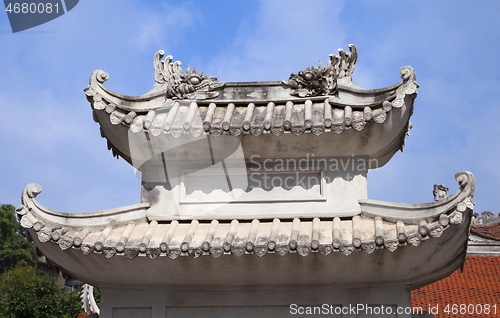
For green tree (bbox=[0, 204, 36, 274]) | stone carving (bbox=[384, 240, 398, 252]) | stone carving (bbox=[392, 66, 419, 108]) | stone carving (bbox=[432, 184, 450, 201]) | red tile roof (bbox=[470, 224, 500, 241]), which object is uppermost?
green tree (bbox=[0, 204, 36, 274])

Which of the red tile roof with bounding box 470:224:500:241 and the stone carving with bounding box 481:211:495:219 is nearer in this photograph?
the red tile roof with bounding box 470:224:500:241

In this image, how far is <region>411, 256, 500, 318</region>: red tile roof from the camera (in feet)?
45.6

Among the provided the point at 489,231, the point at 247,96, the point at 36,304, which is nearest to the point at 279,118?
the point at 247,96

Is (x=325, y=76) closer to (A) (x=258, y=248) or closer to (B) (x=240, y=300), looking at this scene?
(A) (x=258, y=248)

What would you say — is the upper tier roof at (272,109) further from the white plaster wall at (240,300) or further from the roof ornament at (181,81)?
the white plaster wall at (240,300)

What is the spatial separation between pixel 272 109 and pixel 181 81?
5.52 feet

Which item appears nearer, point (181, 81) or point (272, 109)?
point (272, 109)

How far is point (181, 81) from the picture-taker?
870 cm

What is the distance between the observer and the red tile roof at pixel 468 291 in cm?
1390

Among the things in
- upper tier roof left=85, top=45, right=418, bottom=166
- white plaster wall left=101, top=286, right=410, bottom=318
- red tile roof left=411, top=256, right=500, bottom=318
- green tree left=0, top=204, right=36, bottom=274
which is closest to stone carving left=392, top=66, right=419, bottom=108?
upper tier roof left=85, top=45, right=418, bottom=166

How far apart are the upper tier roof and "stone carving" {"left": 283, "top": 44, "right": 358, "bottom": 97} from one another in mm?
17

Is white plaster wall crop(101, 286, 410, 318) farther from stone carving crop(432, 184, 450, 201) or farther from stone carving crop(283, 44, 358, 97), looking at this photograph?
stone carving crop(432, 184, 450, 201)

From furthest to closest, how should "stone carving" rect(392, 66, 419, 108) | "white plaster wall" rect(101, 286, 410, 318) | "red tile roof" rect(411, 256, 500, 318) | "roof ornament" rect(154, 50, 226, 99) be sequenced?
"red tile roof" rect(411, 256, 500, 318) → "roof ornament" rect(154, 50, 226, 99) → "white plaster wall" rect(101, 286, 410, 318) → "stone carving" rect(392, 66, 419, 108)

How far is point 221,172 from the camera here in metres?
8.39
